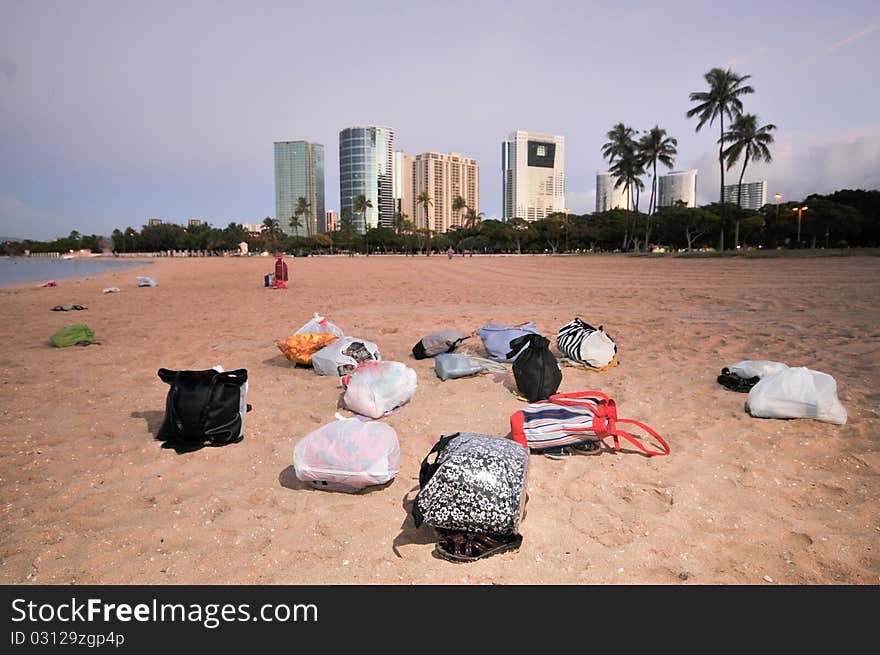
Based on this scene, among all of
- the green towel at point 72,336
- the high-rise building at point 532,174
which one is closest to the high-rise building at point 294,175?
the high-rise building at point 532,174

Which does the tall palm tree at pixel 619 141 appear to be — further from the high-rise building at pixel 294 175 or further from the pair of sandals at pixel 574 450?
the high-rise building at pixel 294 175

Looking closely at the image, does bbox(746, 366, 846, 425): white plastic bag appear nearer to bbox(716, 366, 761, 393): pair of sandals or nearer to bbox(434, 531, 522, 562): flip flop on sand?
bbox(716, 366, 761, 393): pair of sandals

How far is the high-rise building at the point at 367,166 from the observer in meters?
151

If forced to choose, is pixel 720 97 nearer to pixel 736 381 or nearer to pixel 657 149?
pixel 657 149

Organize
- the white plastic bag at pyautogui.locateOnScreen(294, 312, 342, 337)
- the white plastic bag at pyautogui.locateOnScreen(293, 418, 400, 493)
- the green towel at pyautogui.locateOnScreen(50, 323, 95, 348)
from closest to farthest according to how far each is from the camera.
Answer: the white plastic bag at pyautogui.locateOnScreen(293, 418, 400, 493) → the white plastic bag at pyautogui.locateOnScreen(294, 312, 342, 337) → the green towel at pyautogui.locateOnScreen(50, 323, 95, 348)

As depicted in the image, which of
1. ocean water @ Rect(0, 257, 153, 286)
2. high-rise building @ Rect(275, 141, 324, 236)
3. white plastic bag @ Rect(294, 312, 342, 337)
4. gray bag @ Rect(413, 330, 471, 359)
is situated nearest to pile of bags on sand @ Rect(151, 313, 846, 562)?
white plastic bag @ Rect(294, 312, 342, 337)

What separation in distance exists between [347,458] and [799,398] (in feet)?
12.0

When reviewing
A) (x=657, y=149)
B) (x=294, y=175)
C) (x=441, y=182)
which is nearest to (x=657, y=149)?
(x=657, y=149)

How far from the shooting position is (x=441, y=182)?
16025 cm

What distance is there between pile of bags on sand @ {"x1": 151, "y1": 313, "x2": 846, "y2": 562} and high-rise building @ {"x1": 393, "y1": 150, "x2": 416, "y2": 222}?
156596 mm

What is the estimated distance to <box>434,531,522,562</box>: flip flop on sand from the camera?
2391 mm

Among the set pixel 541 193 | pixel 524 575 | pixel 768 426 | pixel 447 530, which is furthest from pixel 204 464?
pixel 541 193
